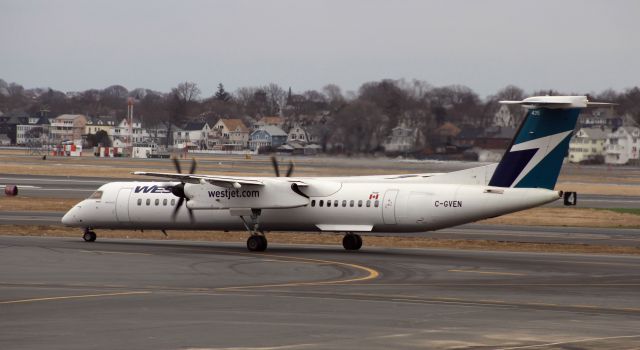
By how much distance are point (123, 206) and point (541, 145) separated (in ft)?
55.6

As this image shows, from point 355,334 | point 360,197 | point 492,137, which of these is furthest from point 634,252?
point 492,137

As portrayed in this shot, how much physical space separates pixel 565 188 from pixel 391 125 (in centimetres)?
2053

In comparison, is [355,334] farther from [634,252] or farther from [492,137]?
[492,137]

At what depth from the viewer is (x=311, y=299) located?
81.1 ft

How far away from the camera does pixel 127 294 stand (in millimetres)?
25609

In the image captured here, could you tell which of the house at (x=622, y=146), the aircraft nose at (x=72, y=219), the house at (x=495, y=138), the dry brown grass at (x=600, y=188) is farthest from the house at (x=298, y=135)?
the house at (x=622, y=146)

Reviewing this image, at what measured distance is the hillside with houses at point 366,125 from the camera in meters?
71.1

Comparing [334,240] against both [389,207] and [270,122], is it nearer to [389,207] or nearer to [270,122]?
[389,207]

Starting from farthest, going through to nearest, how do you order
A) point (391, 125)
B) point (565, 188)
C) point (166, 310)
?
point (565, 188) < point (391, 125) < point (166, 310)

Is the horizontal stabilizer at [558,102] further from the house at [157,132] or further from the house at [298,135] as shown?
the house at [157,132]

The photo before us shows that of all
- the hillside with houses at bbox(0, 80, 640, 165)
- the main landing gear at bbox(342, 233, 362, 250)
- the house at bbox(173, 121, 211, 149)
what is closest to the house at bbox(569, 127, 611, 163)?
the hillside with houses at bbox(0, 80, 640, 165)

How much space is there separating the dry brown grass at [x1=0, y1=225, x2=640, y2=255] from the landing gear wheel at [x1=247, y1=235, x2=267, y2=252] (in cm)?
550

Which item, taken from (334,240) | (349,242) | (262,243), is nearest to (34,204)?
(334,240)

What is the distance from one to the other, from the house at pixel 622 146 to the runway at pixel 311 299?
109836 millimetres
